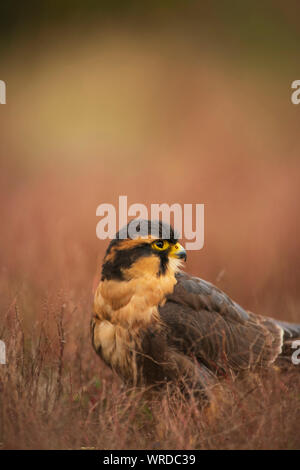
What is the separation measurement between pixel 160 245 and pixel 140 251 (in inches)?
6.3

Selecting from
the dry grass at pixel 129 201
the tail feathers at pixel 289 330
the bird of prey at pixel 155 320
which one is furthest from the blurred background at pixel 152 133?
the tail feathers at pixel 289 330

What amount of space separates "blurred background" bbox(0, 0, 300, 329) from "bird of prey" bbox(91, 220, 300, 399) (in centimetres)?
77

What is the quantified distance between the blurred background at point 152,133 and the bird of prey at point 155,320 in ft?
2.54

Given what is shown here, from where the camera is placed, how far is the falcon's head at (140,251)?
12.2 feet

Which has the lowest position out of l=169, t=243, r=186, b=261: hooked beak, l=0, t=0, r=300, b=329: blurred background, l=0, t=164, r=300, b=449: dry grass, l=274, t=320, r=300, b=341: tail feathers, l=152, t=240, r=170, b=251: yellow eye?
l=0, t=164, r=300, b=449: dry grass

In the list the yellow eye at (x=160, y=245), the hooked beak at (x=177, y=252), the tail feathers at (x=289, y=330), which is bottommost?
the tail feathers at (x=289, y=330)

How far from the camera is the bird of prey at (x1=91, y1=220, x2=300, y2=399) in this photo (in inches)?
144

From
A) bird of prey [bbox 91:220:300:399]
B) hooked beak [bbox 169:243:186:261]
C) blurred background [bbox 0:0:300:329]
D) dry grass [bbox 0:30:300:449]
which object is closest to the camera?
dry grass [bbox 0:30:300:449]

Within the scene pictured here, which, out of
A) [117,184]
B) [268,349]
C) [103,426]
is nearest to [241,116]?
[117,184]

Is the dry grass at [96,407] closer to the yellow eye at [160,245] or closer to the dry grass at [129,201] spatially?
the dry grass at [129,201]

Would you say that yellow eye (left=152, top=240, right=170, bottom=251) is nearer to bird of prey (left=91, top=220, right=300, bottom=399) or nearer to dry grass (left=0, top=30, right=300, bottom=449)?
bird of prey (left=91, top=220, right=300, bottom=399)

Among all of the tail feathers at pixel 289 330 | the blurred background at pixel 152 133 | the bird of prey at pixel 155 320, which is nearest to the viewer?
the bird of prey at pixel 155 320

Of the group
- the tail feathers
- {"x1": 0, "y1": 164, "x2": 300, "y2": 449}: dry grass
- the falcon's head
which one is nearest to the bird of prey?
the falcon's head
